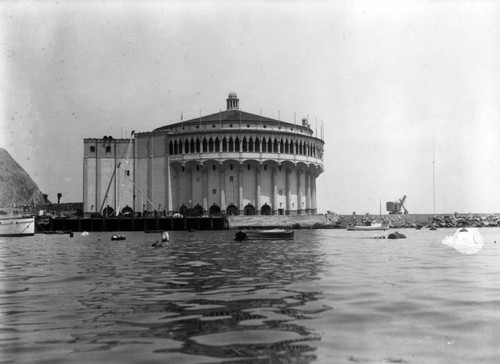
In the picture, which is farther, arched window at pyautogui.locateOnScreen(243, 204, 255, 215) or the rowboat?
arched window at pyautogui.locateOnScreen(243, 204, 255, 215)

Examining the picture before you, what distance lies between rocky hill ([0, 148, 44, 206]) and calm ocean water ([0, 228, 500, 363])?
148559 millimetres

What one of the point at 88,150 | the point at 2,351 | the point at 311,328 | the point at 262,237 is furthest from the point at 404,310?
the point at 88,150

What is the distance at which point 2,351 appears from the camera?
1225 cm

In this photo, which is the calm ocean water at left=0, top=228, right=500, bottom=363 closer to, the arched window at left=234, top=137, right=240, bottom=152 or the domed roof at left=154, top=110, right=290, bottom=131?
the arched window at left=234, top=137, right=240, bottom=152

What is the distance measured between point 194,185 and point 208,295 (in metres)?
94.8

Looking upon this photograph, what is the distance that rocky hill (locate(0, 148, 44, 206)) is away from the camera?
16975 cm

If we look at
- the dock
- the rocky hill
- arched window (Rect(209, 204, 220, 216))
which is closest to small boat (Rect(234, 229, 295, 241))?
the dock

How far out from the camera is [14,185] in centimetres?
17950

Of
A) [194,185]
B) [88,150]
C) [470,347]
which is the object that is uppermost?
[88,150]

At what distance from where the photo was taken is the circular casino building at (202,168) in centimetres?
11119

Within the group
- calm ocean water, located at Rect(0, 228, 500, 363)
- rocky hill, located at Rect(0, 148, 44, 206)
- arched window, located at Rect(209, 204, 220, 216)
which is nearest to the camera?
calm ocean water, located at Rect(0, 228, 500, 363)

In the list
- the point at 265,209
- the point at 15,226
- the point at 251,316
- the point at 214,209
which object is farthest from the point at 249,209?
the point at 251,316

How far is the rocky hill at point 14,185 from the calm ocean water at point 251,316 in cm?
14856

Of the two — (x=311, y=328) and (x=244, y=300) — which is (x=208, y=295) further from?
(x=311, y=328)
